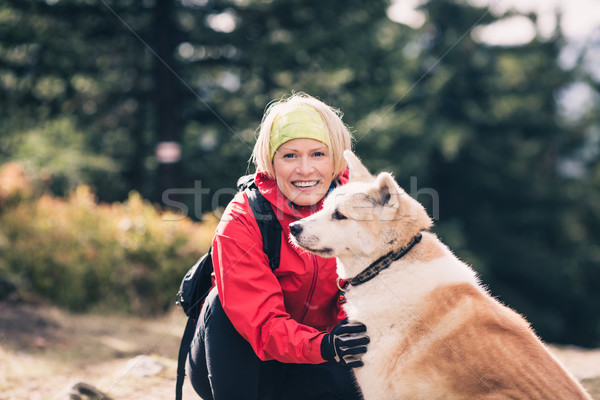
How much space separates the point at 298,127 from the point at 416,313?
3.92 ft

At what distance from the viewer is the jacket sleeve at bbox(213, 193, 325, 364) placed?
2.53 m

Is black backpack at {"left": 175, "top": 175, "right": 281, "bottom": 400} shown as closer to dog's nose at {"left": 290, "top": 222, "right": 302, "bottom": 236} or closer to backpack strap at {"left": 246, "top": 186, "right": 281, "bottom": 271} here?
backpack strap at {"left": 246, "top": 186, "right": 281, "bottom": 271}

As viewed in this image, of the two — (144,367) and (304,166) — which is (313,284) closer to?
(304,166)

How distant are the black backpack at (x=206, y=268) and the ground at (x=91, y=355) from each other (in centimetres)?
96

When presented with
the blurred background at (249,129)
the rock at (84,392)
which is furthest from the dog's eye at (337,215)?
the blurred background at (249,129)

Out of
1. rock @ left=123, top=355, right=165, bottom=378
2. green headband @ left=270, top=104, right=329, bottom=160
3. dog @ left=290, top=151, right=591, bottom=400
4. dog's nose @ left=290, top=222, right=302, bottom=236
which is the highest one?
green headband @ left=270, top=104, right=329, bottom=160

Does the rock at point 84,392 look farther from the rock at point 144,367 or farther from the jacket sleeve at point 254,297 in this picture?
the jacket sleeve at point 254,297

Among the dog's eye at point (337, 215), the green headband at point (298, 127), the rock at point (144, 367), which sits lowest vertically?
the rock at point (144, 367)

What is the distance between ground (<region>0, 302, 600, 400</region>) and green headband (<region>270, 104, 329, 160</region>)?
6.97 feet

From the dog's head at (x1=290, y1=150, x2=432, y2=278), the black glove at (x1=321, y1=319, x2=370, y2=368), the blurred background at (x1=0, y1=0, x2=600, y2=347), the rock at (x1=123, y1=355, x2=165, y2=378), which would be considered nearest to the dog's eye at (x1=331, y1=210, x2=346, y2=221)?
the dog's head at (x1=290, y1=150, x2=432, y2=278)

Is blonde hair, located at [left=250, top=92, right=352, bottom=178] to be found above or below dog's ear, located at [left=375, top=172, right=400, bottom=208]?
above

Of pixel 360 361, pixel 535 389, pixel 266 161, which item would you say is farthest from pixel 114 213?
pixel 535 389

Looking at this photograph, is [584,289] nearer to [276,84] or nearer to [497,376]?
[276,84]

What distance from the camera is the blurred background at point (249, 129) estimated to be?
8.02 metres
